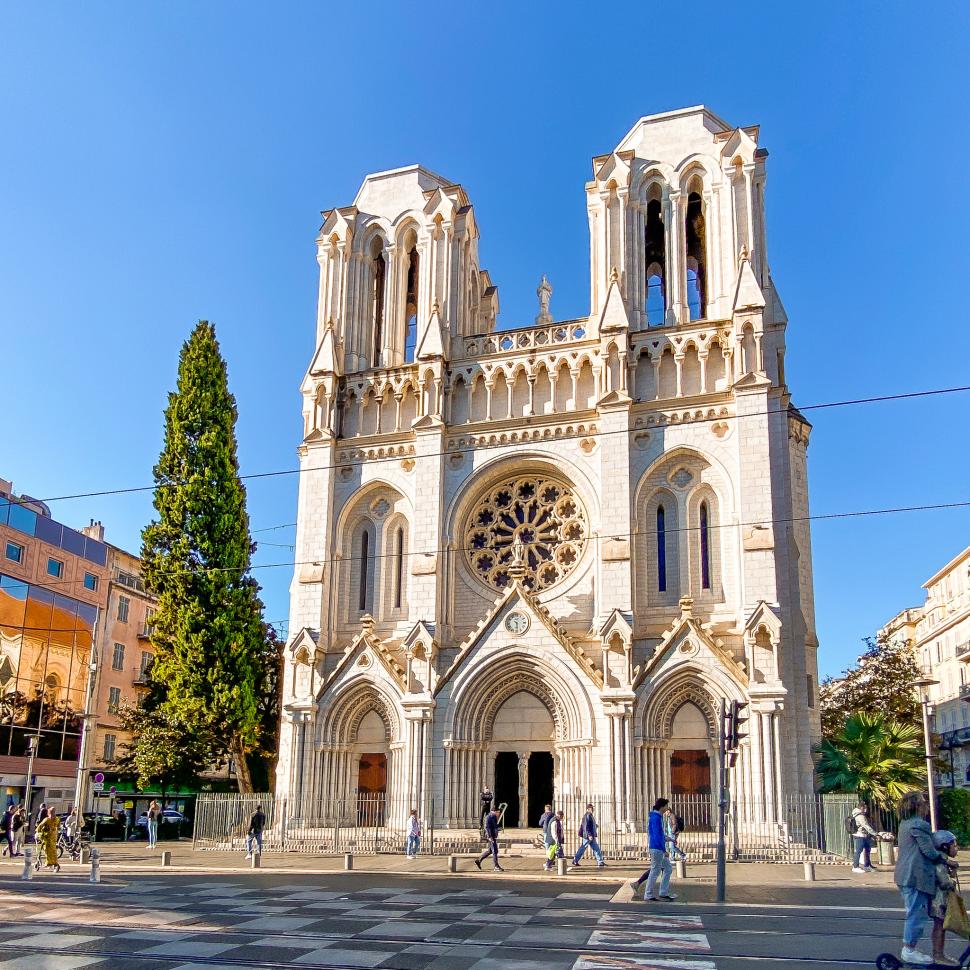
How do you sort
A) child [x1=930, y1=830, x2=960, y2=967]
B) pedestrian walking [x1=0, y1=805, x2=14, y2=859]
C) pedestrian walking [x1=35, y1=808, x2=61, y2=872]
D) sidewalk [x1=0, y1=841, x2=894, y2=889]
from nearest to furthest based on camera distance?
child [x1=930, y1=830, x2=960, y2=967] < sidewalk [x1=0, y1=841, x2=894, y2=889] < pedestrian walking [x1=35, y1=808, x2=61, y2=872] < pedestrian walking [x1=0, y1=805, x2=14, y2=859]

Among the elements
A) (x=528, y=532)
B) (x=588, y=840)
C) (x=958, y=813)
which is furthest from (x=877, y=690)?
(x=588, y=840)

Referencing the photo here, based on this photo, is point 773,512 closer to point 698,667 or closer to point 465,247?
point 698,667

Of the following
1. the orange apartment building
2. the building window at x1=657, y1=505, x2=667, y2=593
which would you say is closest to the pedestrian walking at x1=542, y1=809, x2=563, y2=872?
the building window at x1=657, y1=505, x2=667, y2=593

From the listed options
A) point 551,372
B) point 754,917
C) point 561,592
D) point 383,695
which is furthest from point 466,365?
point 754,917

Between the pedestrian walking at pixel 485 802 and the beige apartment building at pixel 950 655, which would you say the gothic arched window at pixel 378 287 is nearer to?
the pedestrian walking at pixel 485 802

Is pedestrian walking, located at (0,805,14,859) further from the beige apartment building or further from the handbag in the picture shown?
the beige apartment building

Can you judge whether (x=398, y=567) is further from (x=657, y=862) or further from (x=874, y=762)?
(x=657, y=862)

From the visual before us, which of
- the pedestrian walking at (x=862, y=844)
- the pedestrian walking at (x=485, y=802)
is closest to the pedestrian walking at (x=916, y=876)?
the pedestrian walking at (x=862, y=844)

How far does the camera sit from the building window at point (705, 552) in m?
31.4

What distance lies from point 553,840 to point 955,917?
16.2m

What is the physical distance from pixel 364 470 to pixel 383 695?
26.5ft

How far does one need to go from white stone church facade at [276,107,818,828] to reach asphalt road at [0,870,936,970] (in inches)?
367

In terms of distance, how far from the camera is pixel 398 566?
35.2 metres

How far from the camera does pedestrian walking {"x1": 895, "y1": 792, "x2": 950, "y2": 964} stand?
9945 millimetres
